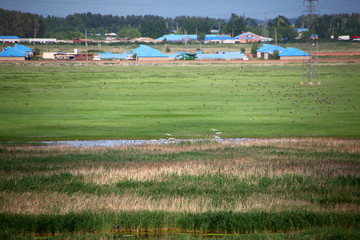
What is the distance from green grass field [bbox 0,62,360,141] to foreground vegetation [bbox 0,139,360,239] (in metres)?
9.69

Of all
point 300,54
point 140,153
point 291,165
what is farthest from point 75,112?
point 300,54

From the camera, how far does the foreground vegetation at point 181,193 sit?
13.1 meters

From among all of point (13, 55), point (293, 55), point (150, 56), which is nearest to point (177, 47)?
point (150, 56)

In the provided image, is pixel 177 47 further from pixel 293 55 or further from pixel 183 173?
pixel 183 173

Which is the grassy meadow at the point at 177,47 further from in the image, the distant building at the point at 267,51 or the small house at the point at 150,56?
the small house at the point at 150,56

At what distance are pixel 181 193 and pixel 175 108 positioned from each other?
95.8 feet

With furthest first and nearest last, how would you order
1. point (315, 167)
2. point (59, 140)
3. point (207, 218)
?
point (59, 140)
point (315, 167)
point (207, 218)

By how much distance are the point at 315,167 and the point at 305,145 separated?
8.08 metres

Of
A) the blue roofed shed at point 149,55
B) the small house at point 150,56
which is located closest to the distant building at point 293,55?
the small house at point 150,56

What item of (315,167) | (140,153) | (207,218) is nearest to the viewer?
(207,218)

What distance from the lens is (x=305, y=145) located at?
27219mm

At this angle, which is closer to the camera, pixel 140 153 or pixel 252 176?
pixel 252 176

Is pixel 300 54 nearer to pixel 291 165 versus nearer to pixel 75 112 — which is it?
pixel 75 112

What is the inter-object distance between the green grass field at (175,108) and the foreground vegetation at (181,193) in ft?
31.8
